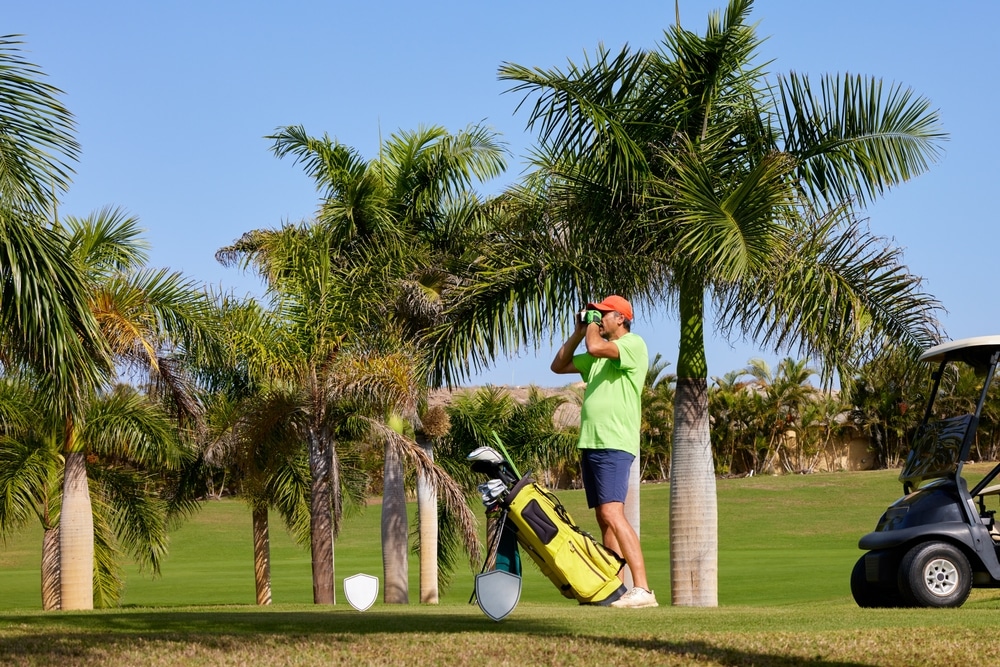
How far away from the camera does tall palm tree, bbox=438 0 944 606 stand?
1338cm

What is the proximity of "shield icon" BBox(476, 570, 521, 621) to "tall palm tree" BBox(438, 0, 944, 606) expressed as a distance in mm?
6466

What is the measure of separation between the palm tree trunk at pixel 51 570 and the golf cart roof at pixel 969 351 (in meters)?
16.2

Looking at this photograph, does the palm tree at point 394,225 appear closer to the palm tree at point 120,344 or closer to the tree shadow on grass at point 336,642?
the palm tree at point 120,344

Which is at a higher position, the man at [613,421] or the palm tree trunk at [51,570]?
the man at [613,421]

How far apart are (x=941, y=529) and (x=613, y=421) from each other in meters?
3.25

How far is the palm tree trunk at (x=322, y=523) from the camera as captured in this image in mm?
18953

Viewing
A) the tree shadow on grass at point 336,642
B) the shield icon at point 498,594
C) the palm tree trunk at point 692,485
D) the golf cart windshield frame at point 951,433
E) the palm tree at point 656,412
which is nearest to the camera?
the tree shadow on grass at point 336,642

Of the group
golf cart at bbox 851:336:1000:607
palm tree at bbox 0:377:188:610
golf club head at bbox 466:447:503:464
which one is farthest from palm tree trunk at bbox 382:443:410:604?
golf club head at bbox 466:447:503:464

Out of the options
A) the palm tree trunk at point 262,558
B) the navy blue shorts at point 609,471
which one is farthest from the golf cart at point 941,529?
the palm tree trunk at point 262,558

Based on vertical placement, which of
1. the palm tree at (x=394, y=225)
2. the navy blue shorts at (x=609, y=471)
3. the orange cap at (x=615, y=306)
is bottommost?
the navy blue shorts at (x=609, y=471)

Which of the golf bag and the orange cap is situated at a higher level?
the orange cap

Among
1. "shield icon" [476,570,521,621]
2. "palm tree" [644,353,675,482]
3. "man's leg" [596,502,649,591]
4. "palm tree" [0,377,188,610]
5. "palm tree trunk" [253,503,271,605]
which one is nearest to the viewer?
"shield icon" [476,570,521,621]

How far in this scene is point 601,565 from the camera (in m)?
7.71

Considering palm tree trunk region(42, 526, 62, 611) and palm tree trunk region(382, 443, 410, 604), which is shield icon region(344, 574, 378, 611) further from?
palm tree trunk region(42, 526, 62, 611)
